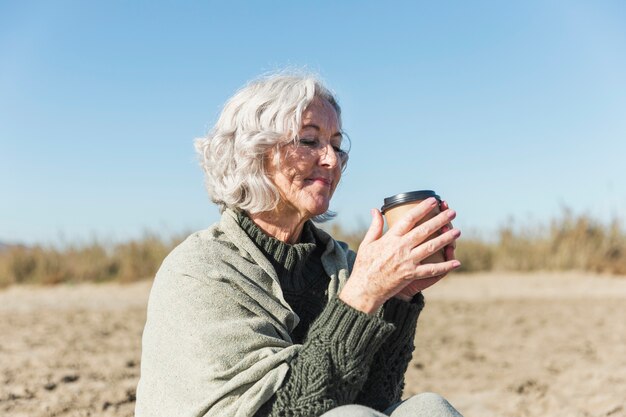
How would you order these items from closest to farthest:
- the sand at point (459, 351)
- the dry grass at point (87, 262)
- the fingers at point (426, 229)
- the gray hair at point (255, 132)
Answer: the fingers at point (426, 229), the gray hair at point (255, 132), the sand at point (459, 351), the dry grass at point (87, 262)

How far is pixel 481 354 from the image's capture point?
223 inches

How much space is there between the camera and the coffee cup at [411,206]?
1.89 metres

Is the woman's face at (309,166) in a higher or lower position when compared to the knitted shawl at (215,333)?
higher

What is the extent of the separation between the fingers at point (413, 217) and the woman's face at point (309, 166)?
15.7 inches

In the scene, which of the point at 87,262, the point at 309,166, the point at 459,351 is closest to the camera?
the point at 309,166

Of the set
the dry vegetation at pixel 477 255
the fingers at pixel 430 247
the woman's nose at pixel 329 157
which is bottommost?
the dry vegetation at pixel 477 255

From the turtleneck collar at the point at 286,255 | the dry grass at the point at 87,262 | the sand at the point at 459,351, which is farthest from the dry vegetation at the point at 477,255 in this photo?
the turtleneck collar at the point at 286,255

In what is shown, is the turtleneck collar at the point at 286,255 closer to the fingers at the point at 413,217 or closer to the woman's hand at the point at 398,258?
the woman's hand at the point at 398,258

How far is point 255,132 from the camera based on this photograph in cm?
218

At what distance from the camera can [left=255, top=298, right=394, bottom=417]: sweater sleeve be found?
183 centimetres

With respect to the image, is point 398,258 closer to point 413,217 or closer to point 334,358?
point 413,217

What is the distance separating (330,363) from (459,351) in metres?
4.16

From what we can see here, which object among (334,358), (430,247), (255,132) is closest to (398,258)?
(430,247)

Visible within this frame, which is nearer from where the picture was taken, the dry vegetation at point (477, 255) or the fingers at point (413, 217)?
the fingers at point (413, 217)
